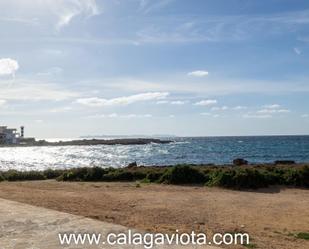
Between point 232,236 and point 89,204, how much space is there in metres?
5.29

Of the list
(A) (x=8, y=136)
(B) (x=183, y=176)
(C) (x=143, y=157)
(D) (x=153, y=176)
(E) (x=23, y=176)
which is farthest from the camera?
(A) (x=8, y=136)

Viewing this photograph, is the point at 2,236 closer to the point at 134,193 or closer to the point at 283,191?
the point at 134,193

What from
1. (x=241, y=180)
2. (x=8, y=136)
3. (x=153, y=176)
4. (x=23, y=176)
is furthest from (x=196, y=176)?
(x=8, y=136)

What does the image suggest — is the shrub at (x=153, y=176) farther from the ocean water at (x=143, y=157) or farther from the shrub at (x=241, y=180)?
the ocean water at (x=143, y=157)

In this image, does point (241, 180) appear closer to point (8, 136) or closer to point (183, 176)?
point (183, 176)

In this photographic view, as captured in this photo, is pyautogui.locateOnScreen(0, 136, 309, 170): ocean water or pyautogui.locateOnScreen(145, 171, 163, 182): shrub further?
pyautogui.locateOnScreen(0, 136, 309, 170): ocean water

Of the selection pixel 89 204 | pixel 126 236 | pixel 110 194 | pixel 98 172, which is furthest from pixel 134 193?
pixel 126 236

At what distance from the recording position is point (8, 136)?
477ft

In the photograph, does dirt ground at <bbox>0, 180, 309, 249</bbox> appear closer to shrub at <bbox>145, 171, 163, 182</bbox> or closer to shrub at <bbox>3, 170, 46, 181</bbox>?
shrub at <bbox>145, 171, 163, 182</bbox>

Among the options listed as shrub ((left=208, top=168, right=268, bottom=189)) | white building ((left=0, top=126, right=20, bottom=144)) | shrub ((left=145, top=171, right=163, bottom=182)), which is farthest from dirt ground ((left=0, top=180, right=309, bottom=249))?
white building ((left=0, top=126, right=20, bottom=144))

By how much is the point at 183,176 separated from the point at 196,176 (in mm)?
631

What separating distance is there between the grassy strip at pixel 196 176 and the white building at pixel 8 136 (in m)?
124

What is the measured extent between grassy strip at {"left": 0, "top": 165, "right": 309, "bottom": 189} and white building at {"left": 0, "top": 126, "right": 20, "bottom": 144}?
123554mm

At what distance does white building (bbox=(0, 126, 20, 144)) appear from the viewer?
143250 millimetres
